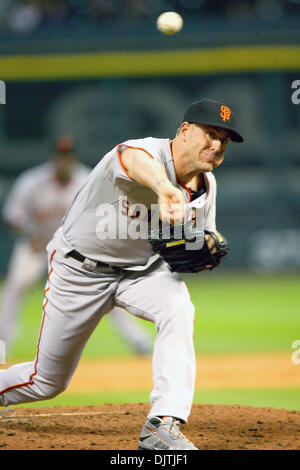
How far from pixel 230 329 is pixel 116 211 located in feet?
19.6

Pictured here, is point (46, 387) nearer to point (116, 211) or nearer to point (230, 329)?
point (116, 211)

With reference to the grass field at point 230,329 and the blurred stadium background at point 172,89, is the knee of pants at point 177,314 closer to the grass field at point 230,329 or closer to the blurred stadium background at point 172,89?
the grass field at point 230,329

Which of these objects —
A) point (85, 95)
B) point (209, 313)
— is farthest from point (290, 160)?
point (209, 313)

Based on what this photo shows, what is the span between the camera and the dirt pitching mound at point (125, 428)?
356 centimetres

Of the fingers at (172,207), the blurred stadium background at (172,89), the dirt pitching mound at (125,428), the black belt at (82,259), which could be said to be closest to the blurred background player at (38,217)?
the dirt pitching mound at (125,428)

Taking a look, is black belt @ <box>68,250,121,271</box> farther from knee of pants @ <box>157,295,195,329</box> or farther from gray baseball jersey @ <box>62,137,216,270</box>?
knee of pants @ <box>157,295,195,329</box>

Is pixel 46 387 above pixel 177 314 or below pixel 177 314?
below

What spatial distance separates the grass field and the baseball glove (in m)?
2.13

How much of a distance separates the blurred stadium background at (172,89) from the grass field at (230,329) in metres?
0.42

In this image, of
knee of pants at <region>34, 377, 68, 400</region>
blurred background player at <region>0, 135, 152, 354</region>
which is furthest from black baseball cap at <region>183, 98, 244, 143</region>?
blurred background player at <region>0, 135, 152, 354</region>

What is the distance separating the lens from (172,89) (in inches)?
618

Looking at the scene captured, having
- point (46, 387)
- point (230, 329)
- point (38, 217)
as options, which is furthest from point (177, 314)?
point (230, 329)

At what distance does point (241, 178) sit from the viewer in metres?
15.5

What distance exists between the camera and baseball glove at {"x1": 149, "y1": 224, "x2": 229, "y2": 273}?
3.42 m
